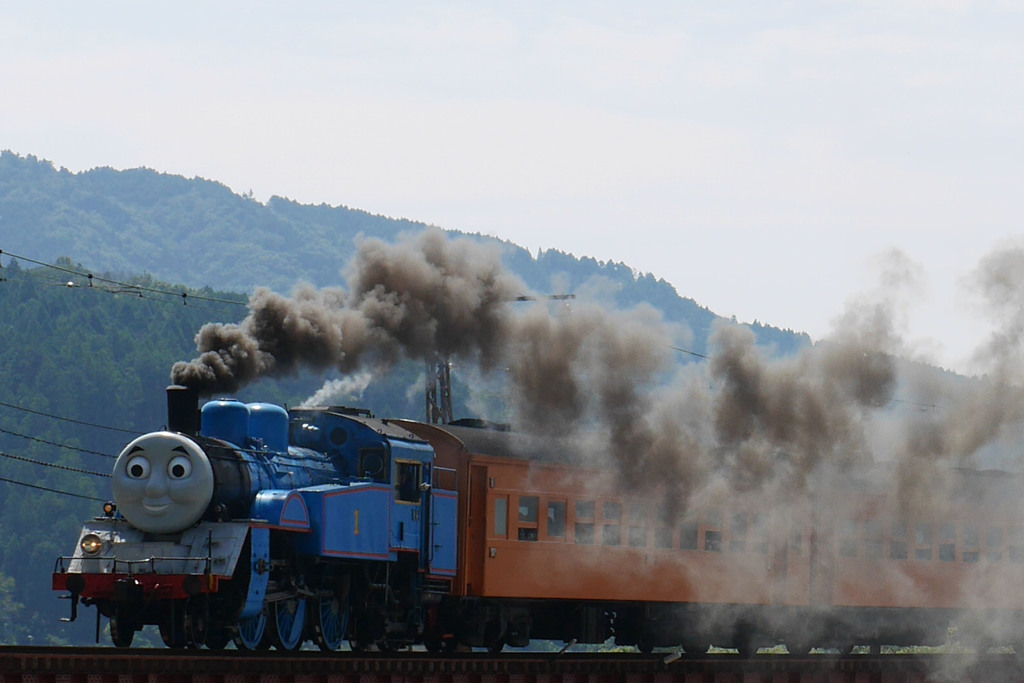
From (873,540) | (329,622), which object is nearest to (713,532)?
(873,540)

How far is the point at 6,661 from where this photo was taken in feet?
60.5

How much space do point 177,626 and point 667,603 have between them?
38.4 ft

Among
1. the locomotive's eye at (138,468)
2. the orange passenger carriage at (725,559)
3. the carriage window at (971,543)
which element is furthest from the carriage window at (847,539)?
the locomotive's eye at (138,468)

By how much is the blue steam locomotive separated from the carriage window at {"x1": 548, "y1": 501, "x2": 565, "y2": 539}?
8.72 feet

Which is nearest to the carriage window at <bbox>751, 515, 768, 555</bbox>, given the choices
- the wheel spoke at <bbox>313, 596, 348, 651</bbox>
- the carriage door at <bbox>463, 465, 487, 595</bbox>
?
the carriage door at <bbox>463, 465, 487, 595</bbox>

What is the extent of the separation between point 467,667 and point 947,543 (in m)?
15.8

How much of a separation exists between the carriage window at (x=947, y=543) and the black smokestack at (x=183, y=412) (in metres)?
18.8

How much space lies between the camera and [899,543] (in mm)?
34812

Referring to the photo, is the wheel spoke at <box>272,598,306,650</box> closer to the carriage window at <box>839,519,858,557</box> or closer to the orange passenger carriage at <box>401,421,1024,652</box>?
the orange passenger carriage at <box>401,421,1024,652</box>

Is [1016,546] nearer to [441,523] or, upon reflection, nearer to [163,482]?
[441,523]

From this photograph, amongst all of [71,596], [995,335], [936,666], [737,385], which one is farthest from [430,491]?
[995,335]

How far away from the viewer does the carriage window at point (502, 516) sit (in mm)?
28016

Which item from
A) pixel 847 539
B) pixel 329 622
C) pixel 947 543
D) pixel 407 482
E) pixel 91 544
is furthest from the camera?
pixel 947 543

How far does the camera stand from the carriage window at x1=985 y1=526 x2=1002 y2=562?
1438 inches
